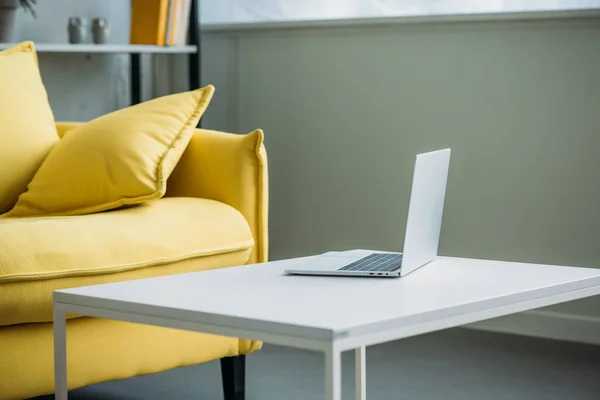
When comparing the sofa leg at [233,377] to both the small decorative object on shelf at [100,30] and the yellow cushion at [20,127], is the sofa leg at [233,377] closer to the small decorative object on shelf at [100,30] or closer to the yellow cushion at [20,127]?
the yellow cushion at [20,127]

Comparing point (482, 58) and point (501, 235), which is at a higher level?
point (482, 58)

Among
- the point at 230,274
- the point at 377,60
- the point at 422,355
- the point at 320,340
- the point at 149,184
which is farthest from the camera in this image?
the point at 377,60

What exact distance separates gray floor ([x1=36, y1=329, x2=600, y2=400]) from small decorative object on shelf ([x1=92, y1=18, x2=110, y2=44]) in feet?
3.72

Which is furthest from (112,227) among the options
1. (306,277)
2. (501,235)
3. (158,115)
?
(501,235)

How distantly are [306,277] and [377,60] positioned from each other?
5.88 ft

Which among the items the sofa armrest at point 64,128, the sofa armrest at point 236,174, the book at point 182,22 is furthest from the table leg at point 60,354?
the book at point 182,22

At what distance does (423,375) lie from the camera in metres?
2.44

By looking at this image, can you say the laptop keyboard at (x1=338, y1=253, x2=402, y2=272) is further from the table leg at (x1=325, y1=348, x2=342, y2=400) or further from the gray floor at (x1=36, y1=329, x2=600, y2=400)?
the gray floor at (x1=36, y1=329, x2=600, y2=400)

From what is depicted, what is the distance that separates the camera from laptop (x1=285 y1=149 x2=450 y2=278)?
140 centimetres

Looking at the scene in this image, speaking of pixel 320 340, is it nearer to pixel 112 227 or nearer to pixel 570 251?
pixel 112 227

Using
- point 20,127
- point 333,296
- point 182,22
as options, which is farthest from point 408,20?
point 333,296

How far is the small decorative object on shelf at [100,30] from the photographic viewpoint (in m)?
3.17

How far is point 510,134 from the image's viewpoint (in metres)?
2.90

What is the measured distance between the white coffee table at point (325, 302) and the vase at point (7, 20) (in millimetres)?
1650
